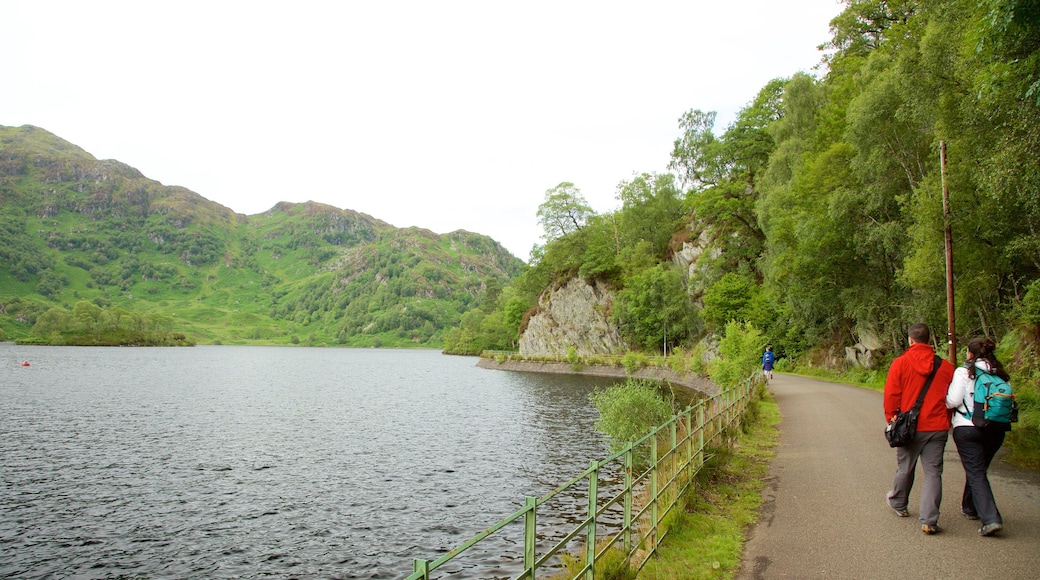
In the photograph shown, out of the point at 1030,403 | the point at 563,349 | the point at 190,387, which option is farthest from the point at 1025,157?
the point at 563,349

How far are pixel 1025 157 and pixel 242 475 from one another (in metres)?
24.5

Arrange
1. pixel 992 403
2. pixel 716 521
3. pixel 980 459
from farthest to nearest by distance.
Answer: pixel 716 521 → pixel 980 459 → pixel 992 403

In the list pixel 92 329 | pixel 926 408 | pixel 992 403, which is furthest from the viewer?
pixel 92 329

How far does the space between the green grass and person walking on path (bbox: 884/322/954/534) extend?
237 cm

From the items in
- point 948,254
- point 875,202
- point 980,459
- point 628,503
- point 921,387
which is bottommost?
point 628,503

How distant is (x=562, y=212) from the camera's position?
8931 cm

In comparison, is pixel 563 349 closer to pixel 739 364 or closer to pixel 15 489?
pixel 739 364

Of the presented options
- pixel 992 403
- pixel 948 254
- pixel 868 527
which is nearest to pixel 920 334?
pixel 992 403

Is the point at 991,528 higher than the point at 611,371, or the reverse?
the point at 991,528

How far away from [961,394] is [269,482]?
1976 cm

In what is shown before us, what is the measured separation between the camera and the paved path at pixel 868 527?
6.67m

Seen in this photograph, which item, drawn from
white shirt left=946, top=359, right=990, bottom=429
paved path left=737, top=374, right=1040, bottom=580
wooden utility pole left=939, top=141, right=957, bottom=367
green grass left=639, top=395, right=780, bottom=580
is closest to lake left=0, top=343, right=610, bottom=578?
green grass left=639, top=395, right=780, bottom=580

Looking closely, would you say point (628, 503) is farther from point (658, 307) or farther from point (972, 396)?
point (658, 307)

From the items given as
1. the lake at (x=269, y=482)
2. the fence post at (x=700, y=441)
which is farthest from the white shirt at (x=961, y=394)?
the lake at (x=269, y=482)
